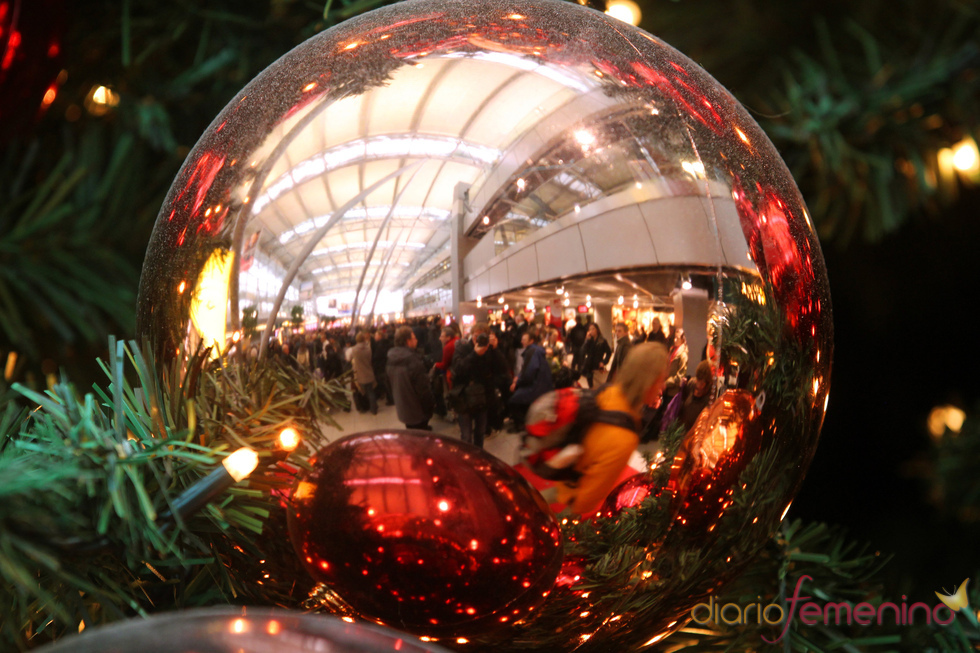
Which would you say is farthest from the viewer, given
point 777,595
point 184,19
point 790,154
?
point 790,154

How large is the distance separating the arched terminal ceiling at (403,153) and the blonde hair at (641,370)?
0.33ft

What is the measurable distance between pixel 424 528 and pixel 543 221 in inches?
7.0

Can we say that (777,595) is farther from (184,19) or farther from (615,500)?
(184,19)

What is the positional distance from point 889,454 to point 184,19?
1.12 m

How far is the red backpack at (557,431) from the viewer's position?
36cm

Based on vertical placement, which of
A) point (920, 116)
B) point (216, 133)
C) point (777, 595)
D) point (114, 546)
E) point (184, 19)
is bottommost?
point (777, 595)

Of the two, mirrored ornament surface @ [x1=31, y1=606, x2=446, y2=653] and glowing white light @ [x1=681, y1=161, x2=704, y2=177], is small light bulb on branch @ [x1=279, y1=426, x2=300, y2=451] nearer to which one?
mirrored ornament surface @ [x1=31, y1=606, x2=446, y2=653]

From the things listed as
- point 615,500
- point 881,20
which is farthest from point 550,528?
point 881,20

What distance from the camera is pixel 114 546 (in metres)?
0.39

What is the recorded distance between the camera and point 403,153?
0.40 m

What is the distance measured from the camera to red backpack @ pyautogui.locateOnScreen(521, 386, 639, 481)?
356mm

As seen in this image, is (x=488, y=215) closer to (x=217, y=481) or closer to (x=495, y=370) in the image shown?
(x=495, y=370)

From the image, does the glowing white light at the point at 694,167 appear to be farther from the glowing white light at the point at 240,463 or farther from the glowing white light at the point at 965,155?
the glowing white light at the point at 965,155

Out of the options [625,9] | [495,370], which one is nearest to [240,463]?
[495,370]
